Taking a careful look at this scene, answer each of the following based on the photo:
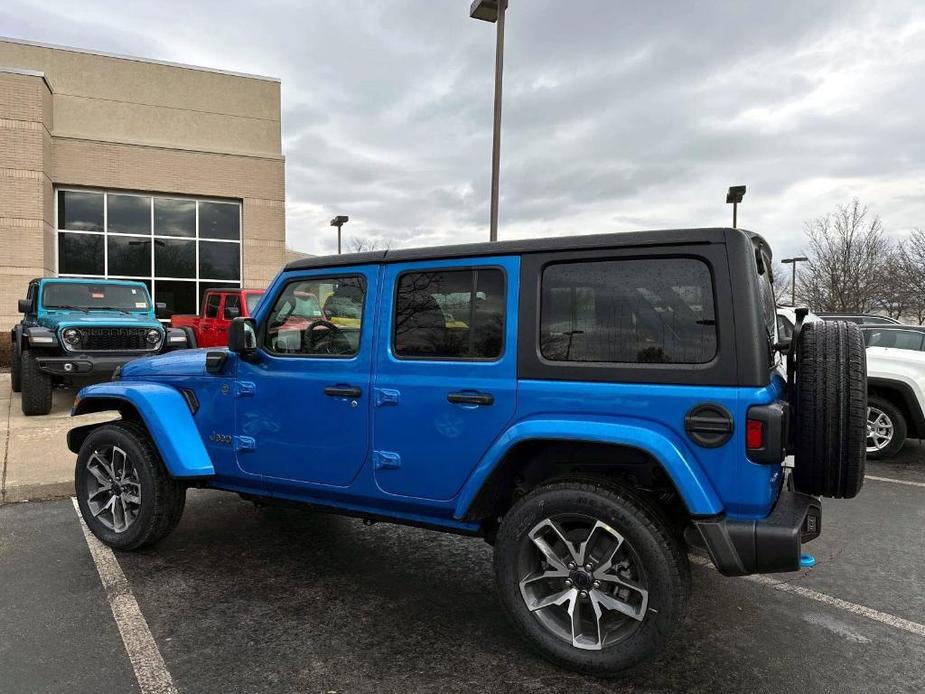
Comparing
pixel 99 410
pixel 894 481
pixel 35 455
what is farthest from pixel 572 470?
pixel 35 455

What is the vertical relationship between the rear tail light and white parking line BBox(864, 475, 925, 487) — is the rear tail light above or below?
above

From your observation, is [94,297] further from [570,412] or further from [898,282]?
[898,282]

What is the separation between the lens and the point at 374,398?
Answer: 333 cm

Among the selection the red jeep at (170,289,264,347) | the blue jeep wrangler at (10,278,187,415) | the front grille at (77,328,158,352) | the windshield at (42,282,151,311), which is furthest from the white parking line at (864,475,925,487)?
the red jeep at (170,289,264,347)

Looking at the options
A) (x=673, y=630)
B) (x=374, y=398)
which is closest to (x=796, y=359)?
(x=673, y=630)

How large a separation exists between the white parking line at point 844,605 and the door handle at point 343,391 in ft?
8.31

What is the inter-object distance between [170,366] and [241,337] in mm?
830

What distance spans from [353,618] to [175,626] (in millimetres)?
865

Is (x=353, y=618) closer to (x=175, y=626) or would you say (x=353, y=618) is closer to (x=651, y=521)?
(x=175, y=626)

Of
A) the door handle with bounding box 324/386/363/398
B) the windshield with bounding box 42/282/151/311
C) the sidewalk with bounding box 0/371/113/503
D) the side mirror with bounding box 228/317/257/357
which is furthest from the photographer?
the windshield with bounding box 42/282/151/311

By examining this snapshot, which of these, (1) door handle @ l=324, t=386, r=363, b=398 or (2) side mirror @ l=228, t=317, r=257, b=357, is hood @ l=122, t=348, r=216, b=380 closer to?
(2) side mirror @ l=228, t=317, r=257, b=357

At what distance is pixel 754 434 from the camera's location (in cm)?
250

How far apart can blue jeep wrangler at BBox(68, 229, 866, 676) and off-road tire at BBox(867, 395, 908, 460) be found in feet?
16.0

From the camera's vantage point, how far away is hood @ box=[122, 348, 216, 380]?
4.02 metres
